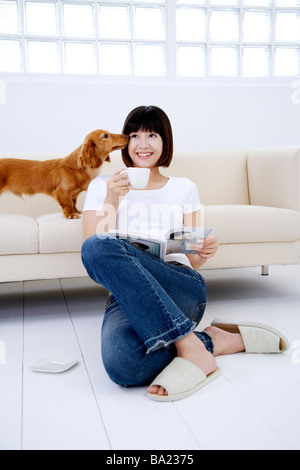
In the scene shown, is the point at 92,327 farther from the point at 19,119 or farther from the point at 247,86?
the point at 247,86

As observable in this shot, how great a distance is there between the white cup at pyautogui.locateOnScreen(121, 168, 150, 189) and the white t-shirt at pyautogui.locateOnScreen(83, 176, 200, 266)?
22cm

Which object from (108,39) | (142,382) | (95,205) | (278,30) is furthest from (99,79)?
(142,382)

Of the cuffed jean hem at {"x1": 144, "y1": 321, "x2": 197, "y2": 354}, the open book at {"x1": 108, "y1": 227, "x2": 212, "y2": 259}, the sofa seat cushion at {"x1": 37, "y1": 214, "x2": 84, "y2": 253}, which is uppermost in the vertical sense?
the open book at {"x1": 108, "y1": 227, "x2": 212, "y2": 259}

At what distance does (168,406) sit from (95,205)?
2.41 ft

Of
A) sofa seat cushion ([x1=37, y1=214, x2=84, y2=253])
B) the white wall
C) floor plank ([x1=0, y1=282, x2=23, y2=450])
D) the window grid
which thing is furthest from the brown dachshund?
the window grid

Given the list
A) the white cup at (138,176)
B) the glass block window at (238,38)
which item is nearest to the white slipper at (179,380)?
the white cup at (138,176)

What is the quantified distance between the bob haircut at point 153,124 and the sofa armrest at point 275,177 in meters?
0.85

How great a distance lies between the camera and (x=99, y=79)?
3.67 m

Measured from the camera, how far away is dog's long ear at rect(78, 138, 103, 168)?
7.03 feet

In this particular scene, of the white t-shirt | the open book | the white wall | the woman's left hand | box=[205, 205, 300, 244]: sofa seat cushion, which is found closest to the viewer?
the open book

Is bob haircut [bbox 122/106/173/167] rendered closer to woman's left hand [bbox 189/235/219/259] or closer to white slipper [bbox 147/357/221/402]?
woman's left hand [bbox 189/235/219/259]

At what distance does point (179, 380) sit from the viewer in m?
1.24

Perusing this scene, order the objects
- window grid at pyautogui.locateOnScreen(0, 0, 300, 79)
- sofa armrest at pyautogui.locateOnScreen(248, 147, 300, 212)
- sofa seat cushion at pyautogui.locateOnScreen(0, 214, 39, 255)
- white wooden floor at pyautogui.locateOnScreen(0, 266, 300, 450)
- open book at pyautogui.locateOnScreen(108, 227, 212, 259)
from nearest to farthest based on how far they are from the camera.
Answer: white wooden floor at pyautogui.locateOnScreen(0, 266, 300, 450) < open book at pyautogui.locateOnScreen(108, 227, 212, 259) < sofa seat cushion at pyautogui.locateOnScreen(0, 214, 39, 255) < sofa armrest at pyautogui.locateOnScreen(248, 147, 300, 212) < window grid at pyautogui.locateOnScreen(0, 0, 300, 79)

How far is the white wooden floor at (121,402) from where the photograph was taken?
1038 mm
